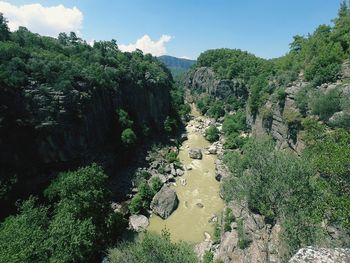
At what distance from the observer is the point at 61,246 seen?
28.3 metres

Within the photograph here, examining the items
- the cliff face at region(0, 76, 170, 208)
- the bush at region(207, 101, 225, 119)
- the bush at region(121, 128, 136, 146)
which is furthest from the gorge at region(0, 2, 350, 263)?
the bush at region(207, 101, 225, 119)

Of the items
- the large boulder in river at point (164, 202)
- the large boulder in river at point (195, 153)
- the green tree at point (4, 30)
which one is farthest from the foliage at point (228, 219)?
the green tree at point (4, 30)

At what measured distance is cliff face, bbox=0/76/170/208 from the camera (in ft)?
127

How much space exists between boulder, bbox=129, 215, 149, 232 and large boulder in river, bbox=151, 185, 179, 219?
2781 millimetres

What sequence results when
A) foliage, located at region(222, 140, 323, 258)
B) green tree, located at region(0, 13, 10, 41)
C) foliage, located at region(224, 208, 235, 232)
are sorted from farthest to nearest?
green tree, located at region(0, 13, 10, 41), foliage, located at region(224, 208, 235, 232), foliage, located at region(222, 140, 323, 258)

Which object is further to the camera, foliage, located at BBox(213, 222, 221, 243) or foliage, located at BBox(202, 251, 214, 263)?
foliage, located at BBox(213, 222, 221, 243)

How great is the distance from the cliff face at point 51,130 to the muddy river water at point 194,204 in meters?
15.9

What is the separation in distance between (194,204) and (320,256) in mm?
39557

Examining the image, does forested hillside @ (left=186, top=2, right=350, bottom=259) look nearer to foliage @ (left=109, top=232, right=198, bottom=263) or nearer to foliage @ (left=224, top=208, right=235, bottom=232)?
foliage @ (left=224, top=208, right=235, bottom=232)

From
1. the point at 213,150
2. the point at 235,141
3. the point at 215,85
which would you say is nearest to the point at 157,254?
the point at 213,150

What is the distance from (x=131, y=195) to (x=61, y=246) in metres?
21.6

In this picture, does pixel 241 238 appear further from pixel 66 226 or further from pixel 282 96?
pixel 282 96

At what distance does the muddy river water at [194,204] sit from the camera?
1667 inches

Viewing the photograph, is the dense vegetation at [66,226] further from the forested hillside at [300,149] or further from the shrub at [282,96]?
the shrub at [282,96]
